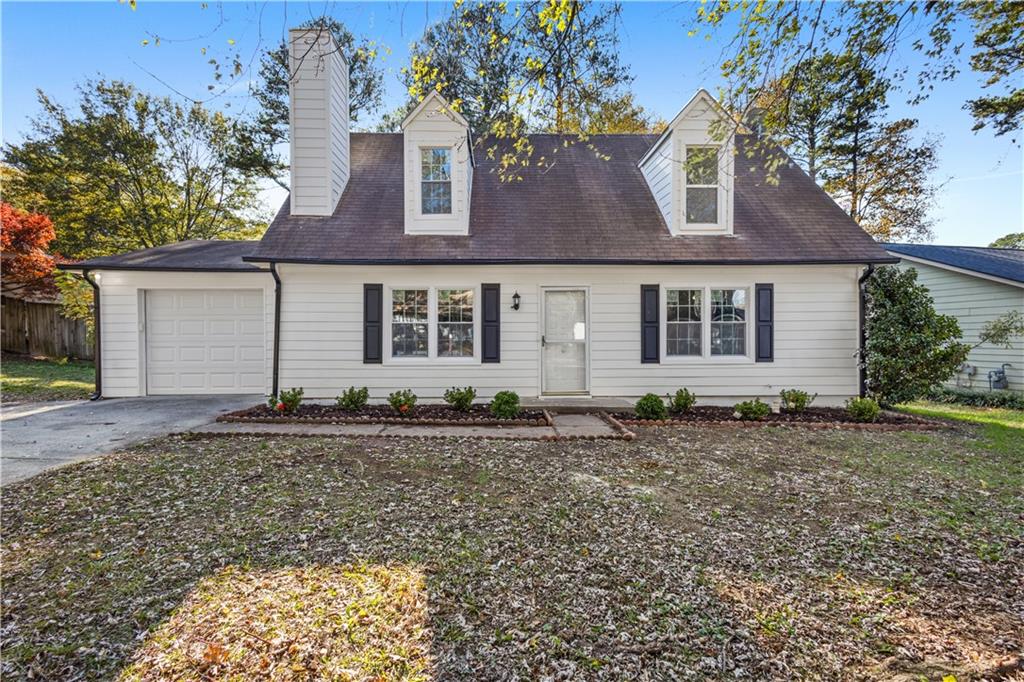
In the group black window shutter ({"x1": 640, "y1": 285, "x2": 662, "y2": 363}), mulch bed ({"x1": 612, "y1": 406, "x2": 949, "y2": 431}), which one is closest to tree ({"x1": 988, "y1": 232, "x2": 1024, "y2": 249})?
mulch bed ({"x1": 612, "y1": 406, "x2": 949, "y2": 431})

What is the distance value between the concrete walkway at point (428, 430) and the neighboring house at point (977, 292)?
10469 mm

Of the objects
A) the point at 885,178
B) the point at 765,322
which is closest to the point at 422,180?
the point at 765,322

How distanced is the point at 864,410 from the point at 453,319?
23.2 ft

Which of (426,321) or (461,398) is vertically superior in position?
(426,321)

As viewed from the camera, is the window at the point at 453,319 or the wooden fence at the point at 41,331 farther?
the wooden fence at the point at 41,331

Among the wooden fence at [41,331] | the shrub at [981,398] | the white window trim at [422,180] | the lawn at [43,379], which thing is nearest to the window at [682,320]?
the white window trim at [422,180]

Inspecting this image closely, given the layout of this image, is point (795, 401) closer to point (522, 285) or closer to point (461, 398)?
point (522, 285)

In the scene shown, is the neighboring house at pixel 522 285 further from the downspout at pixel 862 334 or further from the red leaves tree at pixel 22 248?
the red leaves tree at pixel 22 248

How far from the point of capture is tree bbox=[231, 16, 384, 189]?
1530 cm

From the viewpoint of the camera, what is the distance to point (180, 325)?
9188 millimetres

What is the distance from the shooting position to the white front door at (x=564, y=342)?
27.4 ft

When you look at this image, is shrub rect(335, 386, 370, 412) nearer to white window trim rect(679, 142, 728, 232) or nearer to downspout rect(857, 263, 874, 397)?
white window trim rect(679, 142, 728, 232)

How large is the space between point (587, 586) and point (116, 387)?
10433mm

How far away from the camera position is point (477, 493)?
4.17 meters
